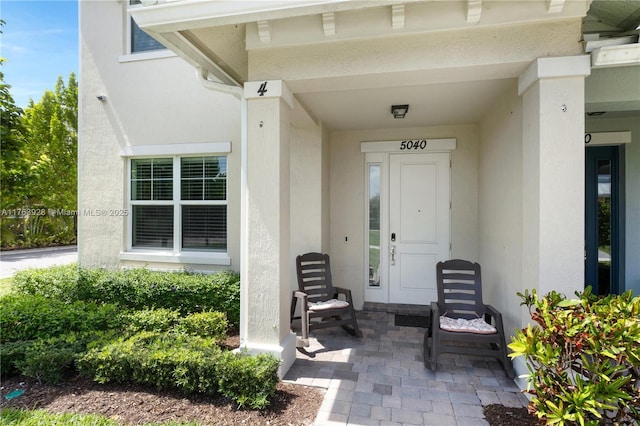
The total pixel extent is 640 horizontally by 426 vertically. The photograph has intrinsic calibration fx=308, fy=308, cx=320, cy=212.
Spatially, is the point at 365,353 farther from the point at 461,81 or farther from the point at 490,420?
the point at 461,81

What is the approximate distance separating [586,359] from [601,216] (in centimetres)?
407

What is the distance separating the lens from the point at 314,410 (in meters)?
Answer: 2.66

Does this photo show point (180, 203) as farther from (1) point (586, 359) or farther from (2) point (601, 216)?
(2) point (601, 216)

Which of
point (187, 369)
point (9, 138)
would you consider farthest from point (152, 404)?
point (9, 138)

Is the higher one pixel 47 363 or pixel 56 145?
pixel 56 145

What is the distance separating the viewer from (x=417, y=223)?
5.46 m

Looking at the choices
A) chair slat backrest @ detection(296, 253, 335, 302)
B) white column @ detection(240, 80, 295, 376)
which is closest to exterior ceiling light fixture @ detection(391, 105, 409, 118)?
white column @ detection(240, 80, 295, 376)

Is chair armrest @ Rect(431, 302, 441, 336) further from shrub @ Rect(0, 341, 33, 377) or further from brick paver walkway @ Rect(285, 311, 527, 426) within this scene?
shrub @ Rect(0, 341, 33, 377)

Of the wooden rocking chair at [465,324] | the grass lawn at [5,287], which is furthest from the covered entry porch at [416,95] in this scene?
the grass lawn at [5,287]

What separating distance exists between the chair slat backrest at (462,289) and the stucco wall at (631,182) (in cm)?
260

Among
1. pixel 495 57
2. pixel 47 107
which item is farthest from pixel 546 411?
pixel 47 107

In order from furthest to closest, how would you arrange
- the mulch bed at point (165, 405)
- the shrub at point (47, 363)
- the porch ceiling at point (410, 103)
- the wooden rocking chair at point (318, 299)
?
the wooden rocking chair at point (318, 299), the porch ceiling at point (410, 103), the shrub at point (47, 363), the mulch bed at point (165, 405)

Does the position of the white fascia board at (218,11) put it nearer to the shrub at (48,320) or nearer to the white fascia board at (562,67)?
the white fascia board at (562,67)

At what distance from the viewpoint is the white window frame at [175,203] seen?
531cm
